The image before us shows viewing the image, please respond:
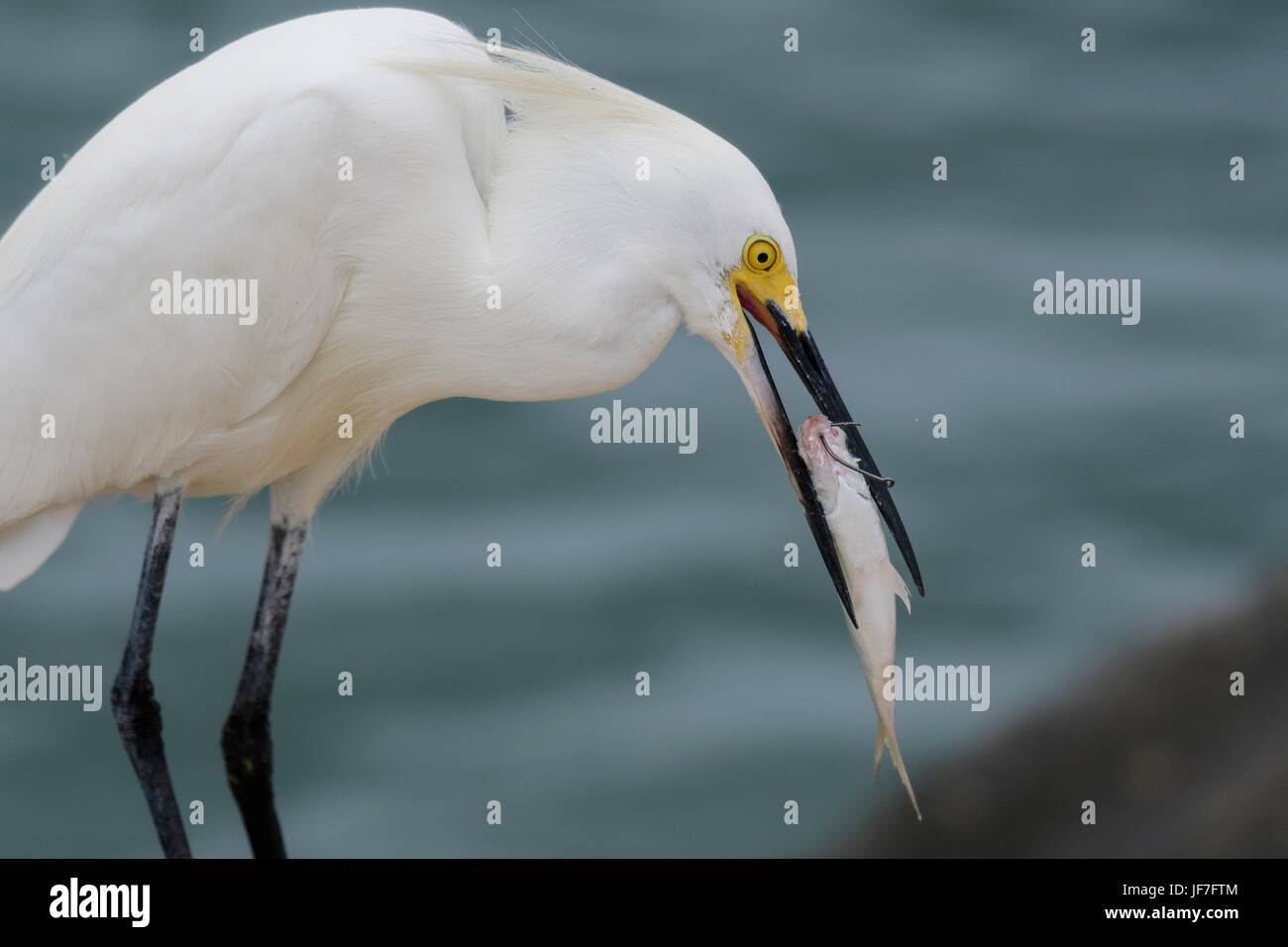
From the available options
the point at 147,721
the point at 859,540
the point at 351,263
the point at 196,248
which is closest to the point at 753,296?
the point at 859,540

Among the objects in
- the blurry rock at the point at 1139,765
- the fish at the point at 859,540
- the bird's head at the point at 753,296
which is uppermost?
the bird's head at the point at 753,296

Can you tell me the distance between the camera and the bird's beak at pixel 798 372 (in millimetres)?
3055

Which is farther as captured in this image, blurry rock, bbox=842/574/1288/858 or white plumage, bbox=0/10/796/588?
blurry rock, bbox=842/574/1288/858

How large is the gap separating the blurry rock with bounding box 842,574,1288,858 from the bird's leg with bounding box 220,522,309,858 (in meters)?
1.40

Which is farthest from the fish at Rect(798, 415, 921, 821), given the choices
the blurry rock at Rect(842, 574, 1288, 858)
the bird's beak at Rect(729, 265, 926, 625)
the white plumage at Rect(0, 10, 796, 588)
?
the blurry rock at Rect(842, 574, 1288, 858)

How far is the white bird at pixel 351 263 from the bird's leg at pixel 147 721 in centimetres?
3

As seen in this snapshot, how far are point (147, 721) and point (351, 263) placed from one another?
1102mm

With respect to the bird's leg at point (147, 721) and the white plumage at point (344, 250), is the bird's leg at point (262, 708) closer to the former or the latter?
the bird's leg at point (147, 721)

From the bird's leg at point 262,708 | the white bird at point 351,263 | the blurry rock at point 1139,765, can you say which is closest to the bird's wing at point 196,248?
the white bird at point 351,263

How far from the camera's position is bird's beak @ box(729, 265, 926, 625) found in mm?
3055

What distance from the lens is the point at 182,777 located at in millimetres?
5777

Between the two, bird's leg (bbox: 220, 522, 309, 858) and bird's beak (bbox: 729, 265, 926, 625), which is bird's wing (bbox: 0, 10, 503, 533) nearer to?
bird's leg (bbox: 220, 522, 309, 858)

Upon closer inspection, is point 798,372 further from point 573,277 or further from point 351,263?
point 351,263

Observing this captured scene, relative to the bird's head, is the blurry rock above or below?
below
